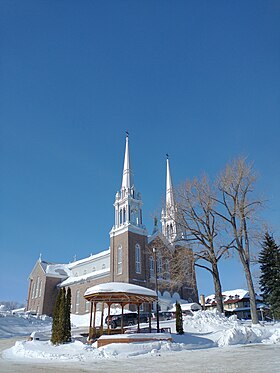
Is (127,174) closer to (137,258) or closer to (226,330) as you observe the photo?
(137,258)

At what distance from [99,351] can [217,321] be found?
12243 mm

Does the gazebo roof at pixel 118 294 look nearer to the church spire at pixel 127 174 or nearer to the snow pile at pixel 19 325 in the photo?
the snow pile at pixel 19 325

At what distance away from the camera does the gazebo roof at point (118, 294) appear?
17.2 metres

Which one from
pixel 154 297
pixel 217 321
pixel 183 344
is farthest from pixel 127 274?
pixel 183 344

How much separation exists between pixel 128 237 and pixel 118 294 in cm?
2626

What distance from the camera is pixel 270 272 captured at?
3161cm

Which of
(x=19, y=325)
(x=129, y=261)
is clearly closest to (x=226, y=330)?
(x=129, y=261)

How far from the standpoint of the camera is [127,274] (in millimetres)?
41688


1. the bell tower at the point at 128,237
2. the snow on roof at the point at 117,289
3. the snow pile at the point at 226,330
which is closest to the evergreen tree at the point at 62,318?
the snow on roof at the point at 117,289

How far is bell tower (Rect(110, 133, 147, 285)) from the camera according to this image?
4291cm

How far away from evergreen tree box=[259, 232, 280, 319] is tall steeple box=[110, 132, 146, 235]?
60.2 ft

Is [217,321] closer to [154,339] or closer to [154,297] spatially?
[154,297]

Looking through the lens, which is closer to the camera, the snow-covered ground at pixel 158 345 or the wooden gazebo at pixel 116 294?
the snow-covered ground at pixel 158 345

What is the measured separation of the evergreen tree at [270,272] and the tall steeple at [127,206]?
1836cm
